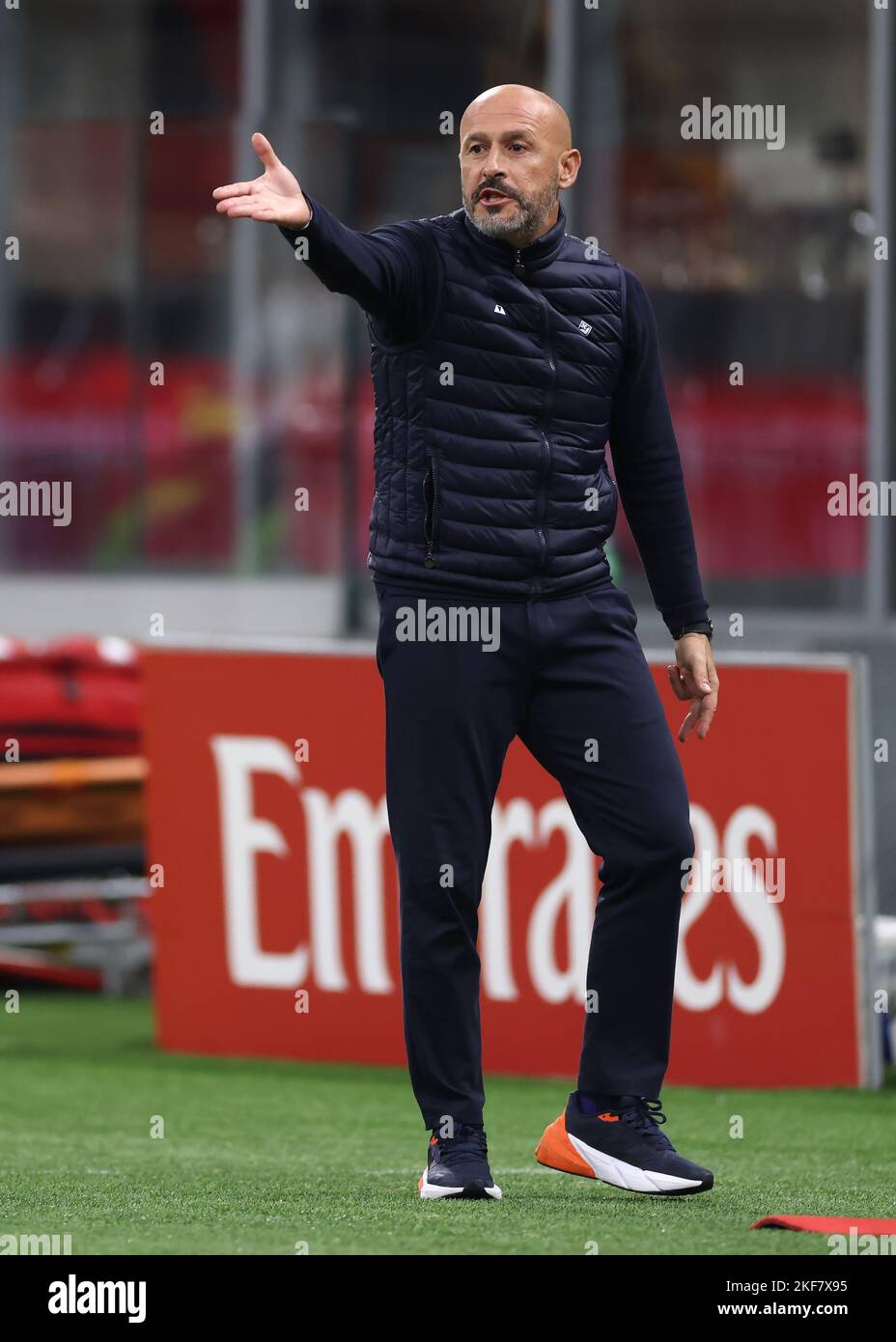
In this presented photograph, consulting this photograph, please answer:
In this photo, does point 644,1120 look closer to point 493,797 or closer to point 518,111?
point 493,797

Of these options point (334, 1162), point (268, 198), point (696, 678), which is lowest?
point (334, 1162)

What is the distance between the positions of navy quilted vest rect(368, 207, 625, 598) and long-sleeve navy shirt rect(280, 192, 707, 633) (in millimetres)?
47

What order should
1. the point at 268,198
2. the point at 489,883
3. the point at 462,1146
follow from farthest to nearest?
the point at 489,883 → the point at 462,1146 → the point at 268,198

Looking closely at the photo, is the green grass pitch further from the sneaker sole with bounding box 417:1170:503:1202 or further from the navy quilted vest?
the navy quilted vest

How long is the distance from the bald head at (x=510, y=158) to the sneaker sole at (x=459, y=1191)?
147 cm

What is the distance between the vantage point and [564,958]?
20.3ft

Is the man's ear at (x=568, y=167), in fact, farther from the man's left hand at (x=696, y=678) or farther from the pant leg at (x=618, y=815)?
the man's left hand at (x=696, y=678)

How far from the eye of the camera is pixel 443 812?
3.81 metres

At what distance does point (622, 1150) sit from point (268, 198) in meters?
1.57

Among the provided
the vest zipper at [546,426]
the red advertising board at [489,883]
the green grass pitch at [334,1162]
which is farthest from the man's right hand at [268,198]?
the red advertising board at [489,883]

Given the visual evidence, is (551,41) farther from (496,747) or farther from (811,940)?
(496,747)

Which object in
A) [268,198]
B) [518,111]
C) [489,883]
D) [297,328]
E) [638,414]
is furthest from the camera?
Answer: [297,328]

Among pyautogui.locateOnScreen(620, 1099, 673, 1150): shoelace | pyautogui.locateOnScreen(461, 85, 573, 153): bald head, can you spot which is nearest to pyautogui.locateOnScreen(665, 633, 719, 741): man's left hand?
pyautogui.locateOnScreen(620, 1099, 673, 1150): shoelace

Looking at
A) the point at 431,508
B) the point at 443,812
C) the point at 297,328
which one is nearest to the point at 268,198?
the point at 431,508
